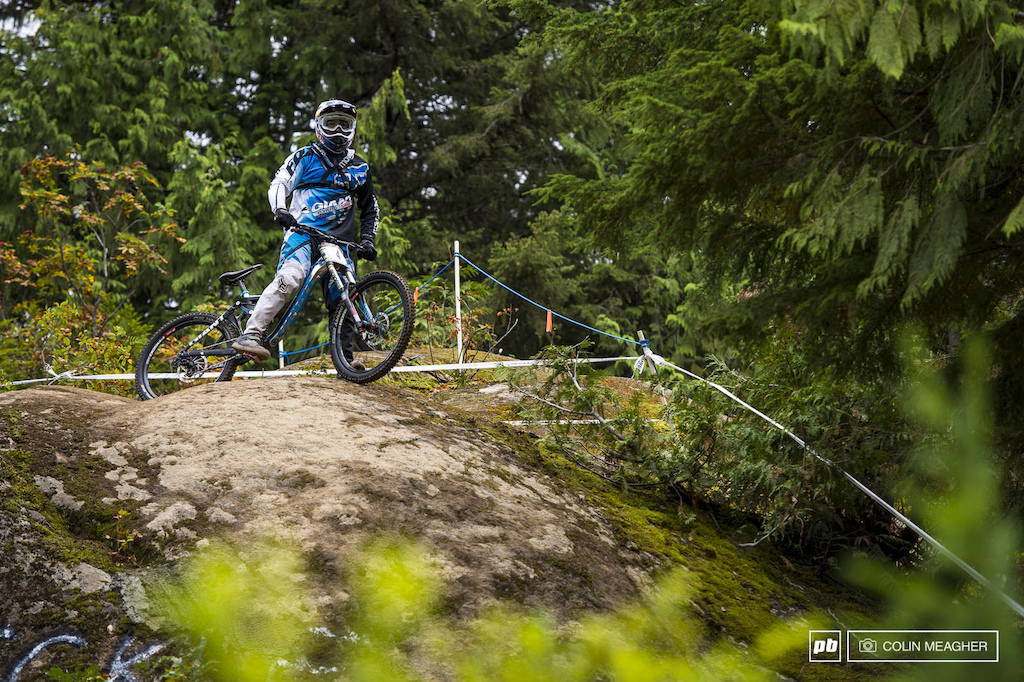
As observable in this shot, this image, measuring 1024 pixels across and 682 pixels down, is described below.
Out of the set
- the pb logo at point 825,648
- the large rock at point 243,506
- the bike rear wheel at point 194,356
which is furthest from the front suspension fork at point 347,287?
the pb logo at point 825,648

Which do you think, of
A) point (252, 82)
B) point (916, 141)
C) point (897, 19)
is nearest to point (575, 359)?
point (916, 141)

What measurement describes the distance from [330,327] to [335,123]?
4.87 feet

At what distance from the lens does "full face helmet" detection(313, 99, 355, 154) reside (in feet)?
20.9

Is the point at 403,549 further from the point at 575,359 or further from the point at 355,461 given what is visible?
the point at 575,359

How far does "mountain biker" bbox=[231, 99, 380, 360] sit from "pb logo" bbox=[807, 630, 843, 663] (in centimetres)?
370

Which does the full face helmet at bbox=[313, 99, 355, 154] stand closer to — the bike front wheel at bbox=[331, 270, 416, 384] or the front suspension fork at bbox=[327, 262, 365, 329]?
the front suspension fork at bbox=[327, 262, 365, 329]

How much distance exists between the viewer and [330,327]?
20.7 ft

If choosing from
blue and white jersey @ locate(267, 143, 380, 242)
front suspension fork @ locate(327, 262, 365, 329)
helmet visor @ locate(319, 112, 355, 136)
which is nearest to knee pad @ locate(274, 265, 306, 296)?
front suspension fork @ locate(327, 262, 365, 329)

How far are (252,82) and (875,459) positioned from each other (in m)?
18.5

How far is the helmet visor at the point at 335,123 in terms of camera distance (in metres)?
6.36

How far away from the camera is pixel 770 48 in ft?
11.8

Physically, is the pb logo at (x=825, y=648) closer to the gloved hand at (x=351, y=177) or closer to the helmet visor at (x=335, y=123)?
the gloved hand at (x=351, y=177)

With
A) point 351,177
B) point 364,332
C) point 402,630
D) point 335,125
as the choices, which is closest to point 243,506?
point 402,630

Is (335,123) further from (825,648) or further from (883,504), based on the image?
(825,648)
